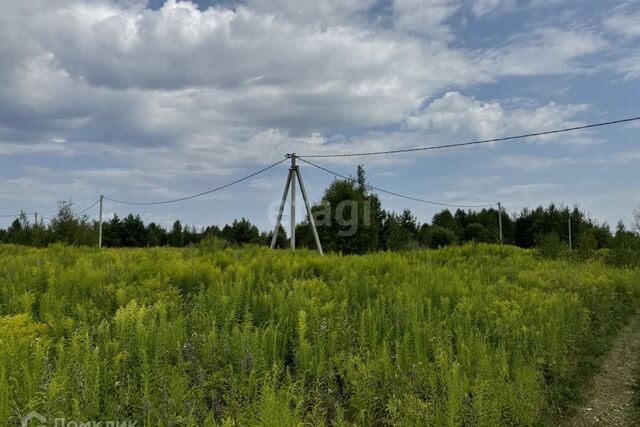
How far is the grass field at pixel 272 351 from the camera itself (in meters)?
3.45

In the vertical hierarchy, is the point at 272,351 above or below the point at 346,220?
below

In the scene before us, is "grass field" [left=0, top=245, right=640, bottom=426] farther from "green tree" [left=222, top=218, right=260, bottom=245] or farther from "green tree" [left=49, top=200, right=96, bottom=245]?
"green tree" [left=222, top=218, right=260, bottom=245]

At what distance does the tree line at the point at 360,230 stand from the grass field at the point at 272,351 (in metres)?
7.67

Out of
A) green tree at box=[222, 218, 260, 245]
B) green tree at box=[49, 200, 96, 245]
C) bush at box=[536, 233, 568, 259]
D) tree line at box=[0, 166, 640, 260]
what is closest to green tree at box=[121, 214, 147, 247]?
tree line at box=[0, 166, 640, 260]

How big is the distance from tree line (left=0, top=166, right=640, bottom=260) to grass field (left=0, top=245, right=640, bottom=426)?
7673 millimetres

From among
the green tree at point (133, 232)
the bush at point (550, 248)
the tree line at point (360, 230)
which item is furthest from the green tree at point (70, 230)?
the green tree at point (133, 232)

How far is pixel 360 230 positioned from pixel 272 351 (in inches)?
1215

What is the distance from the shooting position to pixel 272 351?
4.69 metres

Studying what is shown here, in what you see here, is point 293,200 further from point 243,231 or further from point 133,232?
point 133,232

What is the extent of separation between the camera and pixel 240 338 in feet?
14.5

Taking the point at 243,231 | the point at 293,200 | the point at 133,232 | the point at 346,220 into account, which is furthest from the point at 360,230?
the point at 133,232

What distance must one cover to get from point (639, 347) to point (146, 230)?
64984 mm

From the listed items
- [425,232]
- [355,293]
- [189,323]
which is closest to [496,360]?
[355,293]

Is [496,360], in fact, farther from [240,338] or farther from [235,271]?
[235,271]
